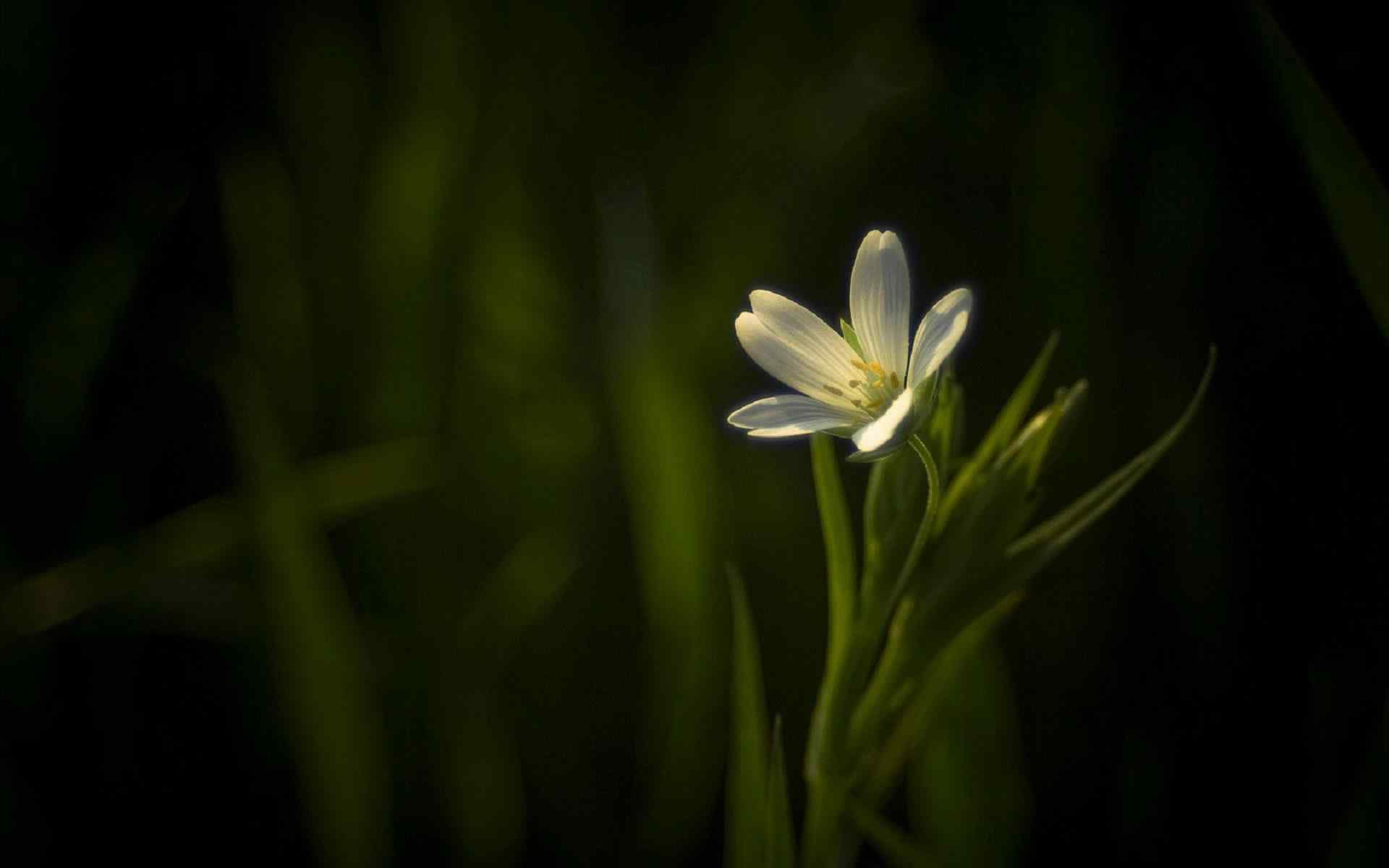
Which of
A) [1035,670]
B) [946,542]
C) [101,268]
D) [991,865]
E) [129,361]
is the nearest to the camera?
[946,542]

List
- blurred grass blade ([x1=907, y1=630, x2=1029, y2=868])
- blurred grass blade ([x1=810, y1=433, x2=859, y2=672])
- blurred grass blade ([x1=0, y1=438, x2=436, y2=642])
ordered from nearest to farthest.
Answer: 1. blurred grass blade ([x1=810, y1=433, x2=859, y2=672])
2. blurred grass blade ([x1=907, y1=630, x2=1029, y2=868])
3. blurred grass blade ([x1=0, y1=438, x2=436, y2=642])

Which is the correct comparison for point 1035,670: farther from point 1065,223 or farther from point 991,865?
point 1065,223

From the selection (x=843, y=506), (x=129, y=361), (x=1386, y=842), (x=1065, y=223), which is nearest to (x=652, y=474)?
(x=843, y=506)

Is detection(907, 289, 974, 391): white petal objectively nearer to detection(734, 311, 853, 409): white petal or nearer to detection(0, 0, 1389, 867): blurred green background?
detection(734, 311, 853, 409): white petal

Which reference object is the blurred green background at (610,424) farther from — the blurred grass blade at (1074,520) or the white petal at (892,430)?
the white petal at (892,430)

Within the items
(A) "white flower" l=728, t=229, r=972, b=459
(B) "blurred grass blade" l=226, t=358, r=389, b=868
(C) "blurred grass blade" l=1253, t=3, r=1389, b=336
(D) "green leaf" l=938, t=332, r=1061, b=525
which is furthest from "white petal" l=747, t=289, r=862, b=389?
(B) "blurred grass blade" l=226, t=358, r=389, b=868

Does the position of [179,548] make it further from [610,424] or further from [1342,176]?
[1342,176]

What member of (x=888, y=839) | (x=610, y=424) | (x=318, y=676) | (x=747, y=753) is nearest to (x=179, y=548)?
(x=318, y=676)
